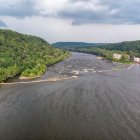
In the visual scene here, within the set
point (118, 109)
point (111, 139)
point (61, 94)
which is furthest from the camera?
point (61, 94)

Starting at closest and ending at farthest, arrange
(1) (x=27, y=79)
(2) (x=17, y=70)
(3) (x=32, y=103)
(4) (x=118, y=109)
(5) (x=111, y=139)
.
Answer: (5) (x=111, y=139) < (4) (x=118, y=109) < (3) (x=32, y=103) < (1) (x=27, y=79) < (2) (x=17, y=70)

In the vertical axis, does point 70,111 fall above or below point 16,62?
below

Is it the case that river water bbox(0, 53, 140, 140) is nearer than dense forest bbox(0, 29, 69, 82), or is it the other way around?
river water bbox(0, 53, 140, 140)

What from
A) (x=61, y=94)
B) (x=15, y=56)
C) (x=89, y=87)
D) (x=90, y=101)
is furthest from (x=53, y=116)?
(x=15, y=56)

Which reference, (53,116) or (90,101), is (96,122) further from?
(90,101)

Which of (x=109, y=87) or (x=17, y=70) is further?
(x=17, y=70)

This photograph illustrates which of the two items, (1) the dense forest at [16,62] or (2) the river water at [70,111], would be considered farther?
(1) the dense forest at [16,62]

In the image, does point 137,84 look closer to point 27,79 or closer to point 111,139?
point 27,79

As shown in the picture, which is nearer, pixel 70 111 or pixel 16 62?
pixel 70 111
